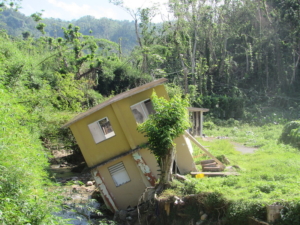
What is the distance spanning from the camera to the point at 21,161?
944 cm

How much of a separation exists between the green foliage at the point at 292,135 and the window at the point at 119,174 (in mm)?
9382

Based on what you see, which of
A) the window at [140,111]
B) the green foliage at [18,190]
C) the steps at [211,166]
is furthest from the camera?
the window at [140,111]

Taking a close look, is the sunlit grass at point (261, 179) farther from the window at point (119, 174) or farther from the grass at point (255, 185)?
the window at point (119, 174)

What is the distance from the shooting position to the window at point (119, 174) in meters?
15.5

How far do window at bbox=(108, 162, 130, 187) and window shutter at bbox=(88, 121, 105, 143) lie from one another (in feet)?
4.66

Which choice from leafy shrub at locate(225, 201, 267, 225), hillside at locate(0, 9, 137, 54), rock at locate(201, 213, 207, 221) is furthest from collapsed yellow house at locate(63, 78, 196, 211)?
hillside at locate(0, 9, 137, 54)

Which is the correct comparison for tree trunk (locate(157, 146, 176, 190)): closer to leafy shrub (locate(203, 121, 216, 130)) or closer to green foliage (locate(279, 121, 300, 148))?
green foliage (locate(279, 121, 300, 148))

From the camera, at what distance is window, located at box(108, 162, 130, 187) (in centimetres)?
1548

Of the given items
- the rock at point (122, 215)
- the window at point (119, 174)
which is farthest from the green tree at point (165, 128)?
the window at point (119, 174)

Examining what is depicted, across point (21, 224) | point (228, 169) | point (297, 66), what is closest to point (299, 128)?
point (228, 169)

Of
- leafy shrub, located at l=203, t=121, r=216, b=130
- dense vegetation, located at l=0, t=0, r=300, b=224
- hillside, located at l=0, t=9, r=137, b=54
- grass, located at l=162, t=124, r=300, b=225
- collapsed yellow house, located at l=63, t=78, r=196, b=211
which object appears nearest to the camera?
grass, located at l=162, t=124, r=300, b=225

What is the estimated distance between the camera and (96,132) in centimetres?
1552

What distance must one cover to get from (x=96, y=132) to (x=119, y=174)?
2.23 meters

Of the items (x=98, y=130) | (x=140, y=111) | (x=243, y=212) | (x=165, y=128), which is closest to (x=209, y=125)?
(x=140, y=111)
